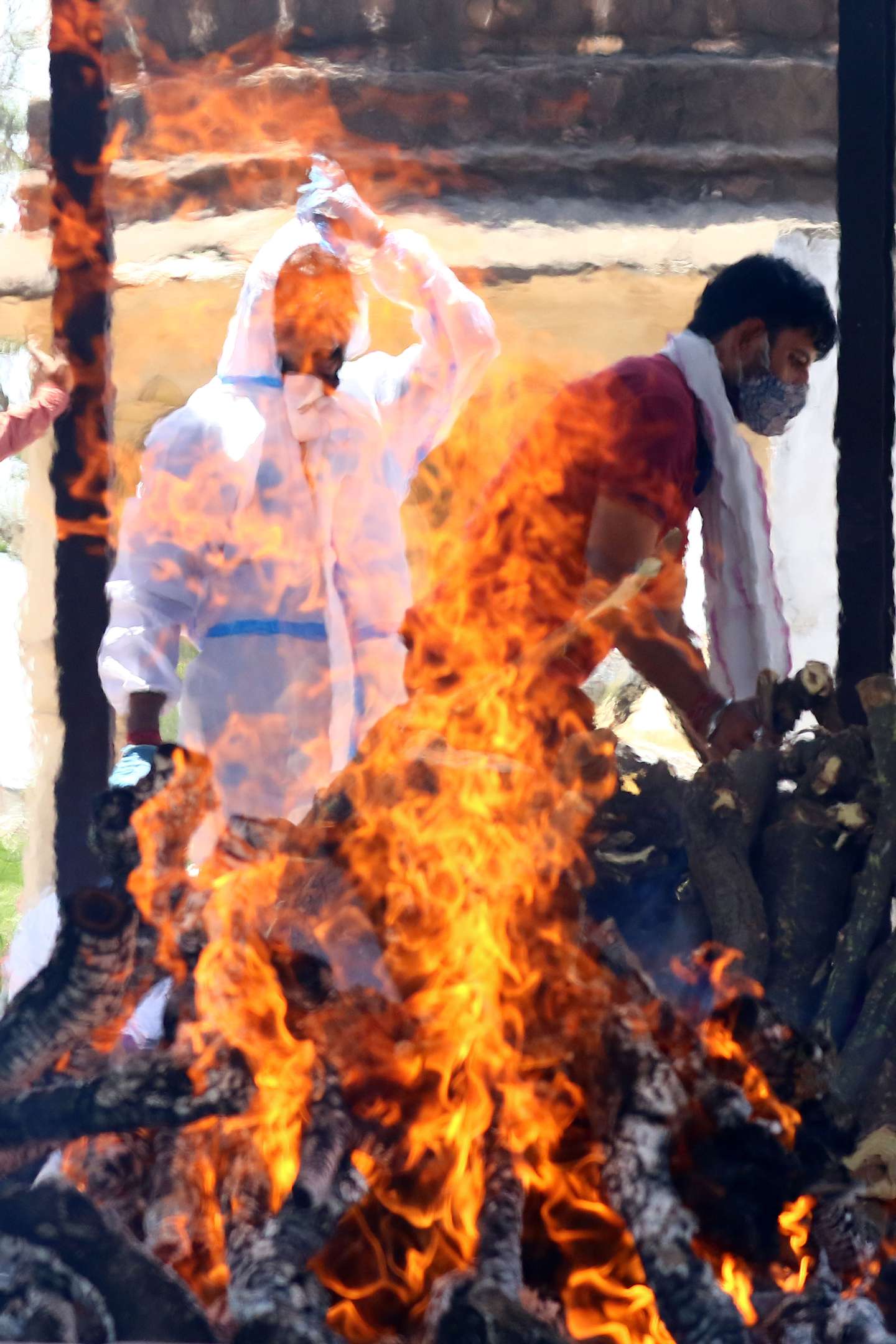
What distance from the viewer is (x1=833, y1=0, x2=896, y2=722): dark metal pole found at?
2.63m

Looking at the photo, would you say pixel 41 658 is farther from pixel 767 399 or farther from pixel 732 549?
pixel 767 399

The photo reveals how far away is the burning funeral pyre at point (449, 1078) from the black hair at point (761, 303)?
34.1 inches

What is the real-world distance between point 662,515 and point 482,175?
1.39 metres

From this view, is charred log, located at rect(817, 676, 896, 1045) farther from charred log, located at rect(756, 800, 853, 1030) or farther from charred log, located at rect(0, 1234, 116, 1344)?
charred log, located at rect(0, 1234, 116, 1344)

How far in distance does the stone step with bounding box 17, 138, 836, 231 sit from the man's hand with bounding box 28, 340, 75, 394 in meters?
0.61

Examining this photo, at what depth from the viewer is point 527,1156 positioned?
6.00 ft

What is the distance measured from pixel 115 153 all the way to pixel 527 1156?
267 cm

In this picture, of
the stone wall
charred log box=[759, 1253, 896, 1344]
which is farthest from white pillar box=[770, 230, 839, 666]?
charred log box=[759, 1253, 896, 1344]

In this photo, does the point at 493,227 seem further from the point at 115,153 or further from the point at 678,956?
the point at 678,956

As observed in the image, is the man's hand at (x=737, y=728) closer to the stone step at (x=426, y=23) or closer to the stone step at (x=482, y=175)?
the stone step at (x=482, y=175)

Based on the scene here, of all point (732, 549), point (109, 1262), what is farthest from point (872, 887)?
point (109, 1262)

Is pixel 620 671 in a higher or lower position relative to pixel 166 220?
lower

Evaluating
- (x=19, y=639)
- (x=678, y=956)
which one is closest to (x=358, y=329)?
(x=19, y=639)

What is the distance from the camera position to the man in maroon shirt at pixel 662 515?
8.25 feet
